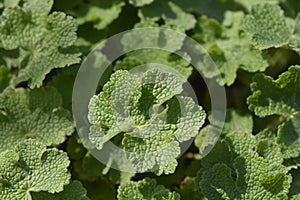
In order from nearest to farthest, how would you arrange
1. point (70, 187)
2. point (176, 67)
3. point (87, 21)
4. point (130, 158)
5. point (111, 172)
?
point (130, 158), point (70, 187), point (111, 172), point (176, 67), point (87, 21)

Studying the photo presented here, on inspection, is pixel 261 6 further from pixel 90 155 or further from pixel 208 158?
pixel 90 155

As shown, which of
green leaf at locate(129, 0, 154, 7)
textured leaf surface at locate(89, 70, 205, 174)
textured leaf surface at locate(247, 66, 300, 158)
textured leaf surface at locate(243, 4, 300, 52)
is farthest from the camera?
green leaf at locate(129, 0, 154, 7)

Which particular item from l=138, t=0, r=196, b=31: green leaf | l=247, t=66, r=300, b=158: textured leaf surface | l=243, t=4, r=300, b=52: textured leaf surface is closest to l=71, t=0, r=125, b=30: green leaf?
l=138, t=0, r=196, b=31: green leaf

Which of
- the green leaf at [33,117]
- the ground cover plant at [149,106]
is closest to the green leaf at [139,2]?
the ground cover plant at [149,106]

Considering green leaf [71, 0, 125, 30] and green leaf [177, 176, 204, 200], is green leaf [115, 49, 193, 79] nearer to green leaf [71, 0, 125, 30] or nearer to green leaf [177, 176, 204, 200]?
green leaf [71, 0, 125, 30]

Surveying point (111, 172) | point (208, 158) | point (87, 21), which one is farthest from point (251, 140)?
point (87, 21)

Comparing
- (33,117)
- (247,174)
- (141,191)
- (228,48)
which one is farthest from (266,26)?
(33,117)

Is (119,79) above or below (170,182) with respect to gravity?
above
